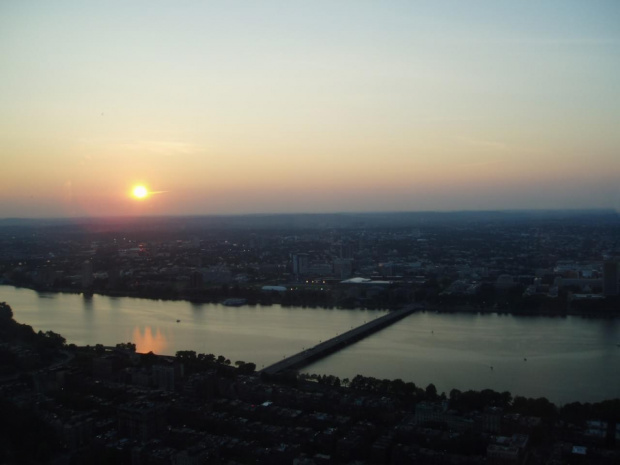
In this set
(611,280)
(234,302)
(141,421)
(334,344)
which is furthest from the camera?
(234,302)

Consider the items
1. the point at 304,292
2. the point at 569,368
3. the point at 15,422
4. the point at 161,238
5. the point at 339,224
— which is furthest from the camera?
the point at 339,224

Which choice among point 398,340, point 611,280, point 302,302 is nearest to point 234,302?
point 302,302

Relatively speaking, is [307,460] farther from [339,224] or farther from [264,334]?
[339,224]

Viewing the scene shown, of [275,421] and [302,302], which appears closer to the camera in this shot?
[275,421]

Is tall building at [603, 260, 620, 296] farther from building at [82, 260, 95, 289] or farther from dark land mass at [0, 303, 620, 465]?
building at [82, 260, 95, 289]

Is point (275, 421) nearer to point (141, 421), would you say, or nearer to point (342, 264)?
point (141, 421)

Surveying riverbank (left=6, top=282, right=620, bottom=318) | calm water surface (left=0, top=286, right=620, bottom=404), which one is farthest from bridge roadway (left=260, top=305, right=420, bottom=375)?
riverbank (left=6, top=282, right=620, bottom=318)

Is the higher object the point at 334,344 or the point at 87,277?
the point at 87,277

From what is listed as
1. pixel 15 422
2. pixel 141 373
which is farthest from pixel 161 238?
pixel 15 422
